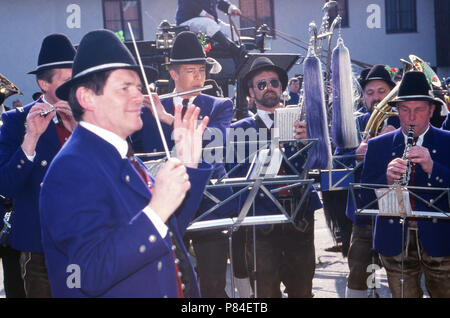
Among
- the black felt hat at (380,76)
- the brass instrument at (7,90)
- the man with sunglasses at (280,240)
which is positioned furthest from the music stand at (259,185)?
the black felt hat at (380,76)

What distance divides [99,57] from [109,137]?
372 mm

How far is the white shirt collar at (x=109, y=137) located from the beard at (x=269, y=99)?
2.95 meters

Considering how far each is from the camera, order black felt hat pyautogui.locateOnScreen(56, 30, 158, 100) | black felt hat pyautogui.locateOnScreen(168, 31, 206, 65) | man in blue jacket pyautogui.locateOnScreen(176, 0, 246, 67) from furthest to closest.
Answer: man in blue jacket pyautogui.locateOnScreen(176, 0, 246, 67) → black felt hat pyautogui.locateOnScreen(168, 31, 206, 65) → black felt hat pyautogui.locateOnScreen(56, 30, 158, 100)

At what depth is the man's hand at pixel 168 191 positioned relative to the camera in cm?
241

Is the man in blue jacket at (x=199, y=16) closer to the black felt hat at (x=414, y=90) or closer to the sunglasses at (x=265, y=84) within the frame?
the sunglasses at (x=265, y=84)

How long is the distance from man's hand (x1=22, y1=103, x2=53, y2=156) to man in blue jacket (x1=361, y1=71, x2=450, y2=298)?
8.60ft

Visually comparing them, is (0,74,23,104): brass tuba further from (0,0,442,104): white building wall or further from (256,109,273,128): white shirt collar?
(0,0,442,104): white building wall

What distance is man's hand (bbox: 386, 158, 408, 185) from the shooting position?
14.6 ft

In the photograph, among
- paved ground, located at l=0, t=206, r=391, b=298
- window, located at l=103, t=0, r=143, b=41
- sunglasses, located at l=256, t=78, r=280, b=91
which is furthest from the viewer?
window, located at l=103, t=0, r=143, b=41

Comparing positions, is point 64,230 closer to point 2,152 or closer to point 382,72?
point 2,152

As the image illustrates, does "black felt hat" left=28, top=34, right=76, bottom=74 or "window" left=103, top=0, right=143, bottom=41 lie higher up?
"window" left=103, top=0, right=143, bottom=41

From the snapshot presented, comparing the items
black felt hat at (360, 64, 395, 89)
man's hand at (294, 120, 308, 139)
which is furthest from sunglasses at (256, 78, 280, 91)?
black felt hat at (360, 64, 395, 89)

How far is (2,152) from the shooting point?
13.2 ft
